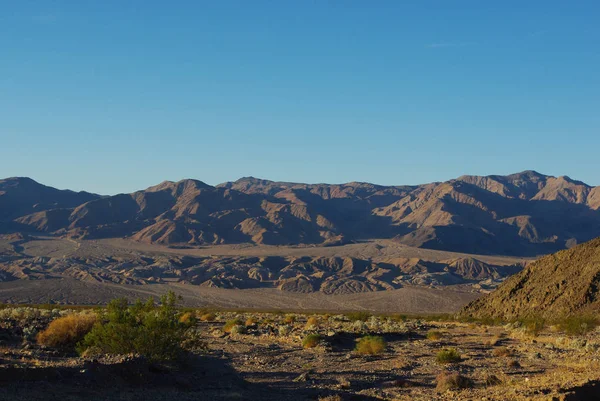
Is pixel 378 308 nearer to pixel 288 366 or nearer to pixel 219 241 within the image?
pixel 288 366

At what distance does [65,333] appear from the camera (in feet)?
76.2

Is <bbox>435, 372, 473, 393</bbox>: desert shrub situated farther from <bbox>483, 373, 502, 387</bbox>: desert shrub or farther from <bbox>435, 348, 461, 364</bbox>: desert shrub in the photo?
<bbox>435, 348, 461, 364</bbox>: desert shrub

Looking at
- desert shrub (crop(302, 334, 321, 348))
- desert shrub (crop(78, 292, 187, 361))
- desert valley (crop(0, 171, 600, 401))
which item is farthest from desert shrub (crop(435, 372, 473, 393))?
desert shrub (crop(302, 334, 321, 348))

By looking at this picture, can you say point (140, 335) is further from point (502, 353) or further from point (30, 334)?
point (502, 353)

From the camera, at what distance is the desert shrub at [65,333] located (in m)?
22.9

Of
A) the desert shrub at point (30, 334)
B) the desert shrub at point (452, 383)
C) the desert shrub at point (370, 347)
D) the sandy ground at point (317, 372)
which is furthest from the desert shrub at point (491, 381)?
the desert shrub at point (30, 334)

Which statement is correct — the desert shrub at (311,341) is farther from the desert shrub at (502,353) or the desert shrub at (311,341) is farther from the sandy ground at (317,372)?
the desert shrub at (502,353)

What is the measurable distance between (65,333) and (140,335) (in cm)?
604

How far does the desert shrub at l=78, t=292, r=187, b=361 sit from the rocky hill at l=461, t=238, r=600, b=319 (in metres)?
34.4

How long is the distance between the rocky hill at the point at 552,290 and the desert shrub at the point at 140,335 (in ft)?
113

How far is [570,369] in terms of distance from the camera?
1916cm

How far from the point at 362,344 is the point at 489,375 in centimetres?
732

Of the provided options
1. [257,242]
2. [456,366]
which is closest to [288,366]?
[456,366]

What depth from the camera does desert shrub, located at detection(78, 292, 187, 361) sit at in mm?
18781
